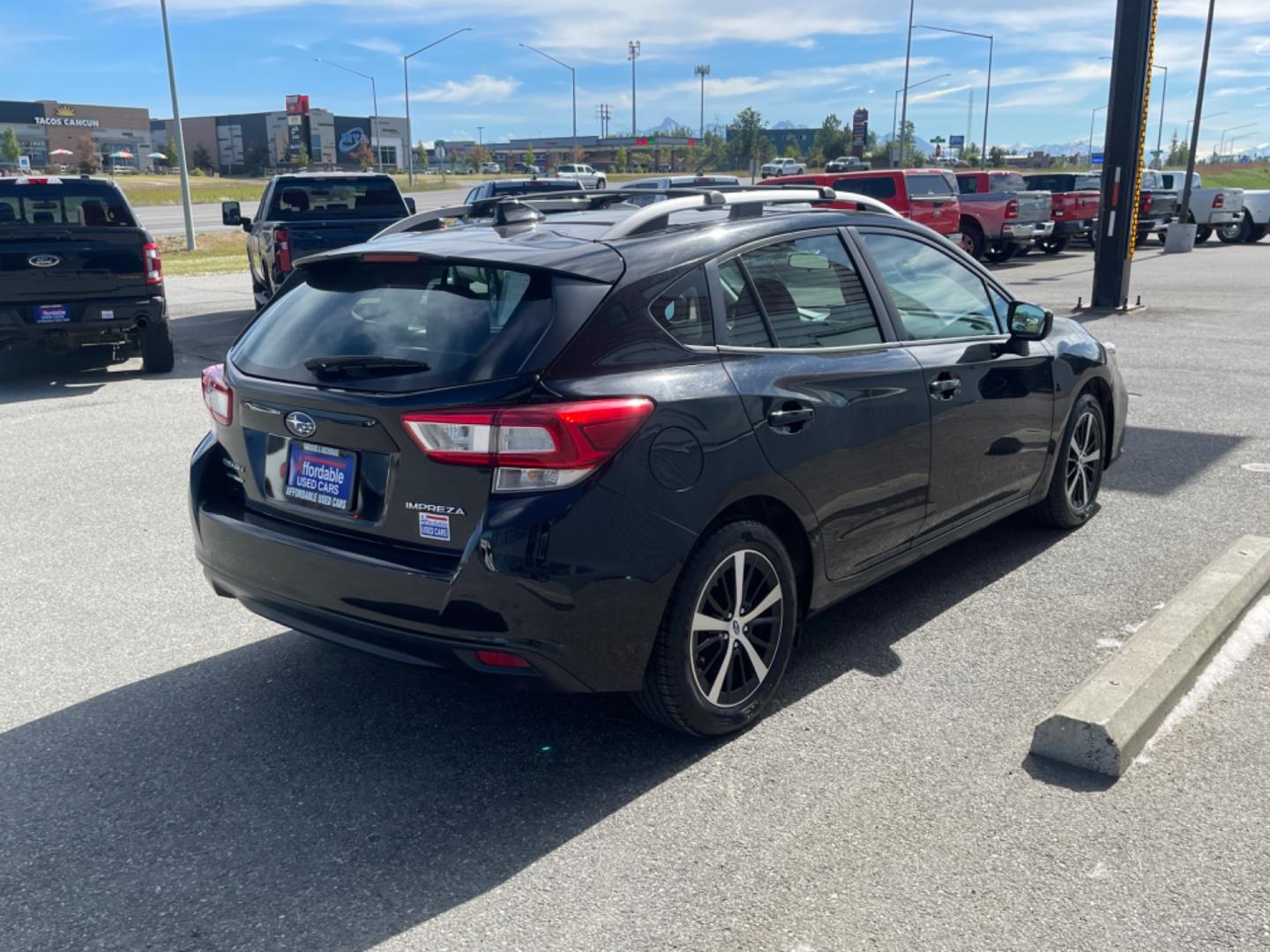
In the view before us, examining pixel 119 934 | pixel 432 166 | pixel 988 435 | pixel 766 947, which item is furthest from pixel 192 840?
pixel 432 166

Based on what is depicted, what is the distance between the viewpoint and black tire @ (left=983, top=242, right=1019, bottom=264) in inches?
1025

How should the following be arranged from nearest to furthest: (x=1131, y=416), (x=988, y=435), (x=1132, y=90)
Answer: (x=988, y=435)
(x=1131, y=416)
(x=1132, y=90)

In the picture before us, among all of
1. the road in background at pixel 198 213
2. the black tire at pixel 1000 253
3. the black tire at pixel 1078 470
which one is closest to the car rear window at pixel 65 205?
the black tire at pixel 1078 470

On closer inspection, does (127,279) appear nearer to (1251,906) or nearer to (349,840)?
(349,840)

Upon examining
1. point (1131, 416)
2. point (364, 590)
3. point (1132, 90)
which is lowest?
point (1131, 416)

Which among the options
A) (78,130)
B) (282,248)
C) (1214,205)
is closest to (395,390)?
(282,248)

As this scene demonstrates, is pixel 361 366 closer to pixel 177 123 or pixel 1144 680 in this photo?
pixel 1144 680

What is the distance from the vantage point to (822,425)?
4.01 m

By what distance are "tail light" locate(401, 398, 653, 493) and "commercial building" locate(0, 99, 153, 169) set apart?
122m

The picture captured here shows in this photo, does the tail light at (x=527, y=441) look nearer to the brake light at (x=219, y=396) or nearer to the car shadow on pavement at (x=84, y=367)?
the brake light at (x=219, y=396)

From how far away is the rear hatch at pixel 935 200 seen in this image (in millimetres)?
22766

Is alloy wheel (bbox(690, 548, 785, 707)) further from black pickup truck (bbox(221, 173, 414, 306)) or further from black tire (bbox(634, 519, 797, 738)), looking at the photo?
black pickup truck (bbox(221, 173, 414, 306))

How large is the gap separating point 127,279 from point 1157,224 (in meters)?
27.1

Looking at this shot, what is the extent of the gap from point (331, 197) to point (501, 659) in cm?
1342
